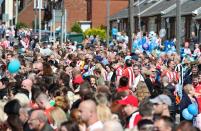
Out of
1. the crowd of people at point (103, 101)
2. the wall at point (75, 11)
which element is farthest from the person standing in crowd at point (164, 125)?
the wall at point (75, 11)

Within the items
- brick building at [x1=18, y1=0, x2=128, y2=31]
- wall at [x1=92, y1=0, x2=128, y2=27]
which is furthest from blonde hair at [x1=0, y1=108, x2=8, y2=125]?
wall at [x1=92, y1=0, x2=128, y2=27]

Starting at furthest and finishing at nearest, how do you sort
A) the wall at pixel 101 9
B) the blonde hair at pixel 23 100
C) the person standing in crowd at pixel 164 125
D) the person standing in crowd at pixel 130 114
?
the wall at pixel 101 9 → the blonde hair at pixel 23 100 → the person standing in crowd at pixel 130 114 → the person standing in crowd at pixel 164 125

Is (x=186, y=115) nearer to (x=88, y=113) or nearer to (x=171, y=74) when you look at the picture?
(x=88, y=113)

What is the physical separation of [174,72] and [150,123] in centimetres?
1080

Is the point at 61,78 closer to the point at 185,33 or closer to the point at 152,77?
the point at 152,77

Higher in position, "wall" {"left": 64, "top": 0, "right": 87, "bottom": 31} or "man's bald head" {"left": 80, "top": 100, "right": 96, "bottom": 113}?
"wall" {"left": 64, "top": 0, "right": 87, "bottom": 31}

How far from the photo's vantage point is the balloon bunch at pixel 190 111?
44.3 ft

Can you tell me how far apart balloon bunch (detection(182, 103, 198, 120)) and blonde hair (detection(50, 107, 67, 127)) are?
9.92 ft

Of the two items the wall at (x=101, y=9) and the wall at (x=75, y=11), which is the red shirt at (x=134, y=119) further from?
the wall at (x=75, y=11)

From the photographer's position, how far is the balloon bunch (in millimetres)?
13492

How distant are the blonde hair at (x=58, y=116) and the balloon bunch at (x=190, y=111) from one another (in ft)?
9.92

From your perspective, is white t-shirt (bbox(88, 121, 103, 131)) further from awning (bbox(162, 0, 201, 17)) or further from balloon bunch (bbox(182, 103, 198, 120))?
awning (bbox(162, 0, 201, 17))

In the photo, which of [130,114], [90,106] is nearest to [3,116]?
[130,114]

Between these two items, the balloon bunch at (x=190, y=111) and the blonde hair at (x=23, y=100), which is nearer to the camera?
the blonde hair at (x=23, y=100)
